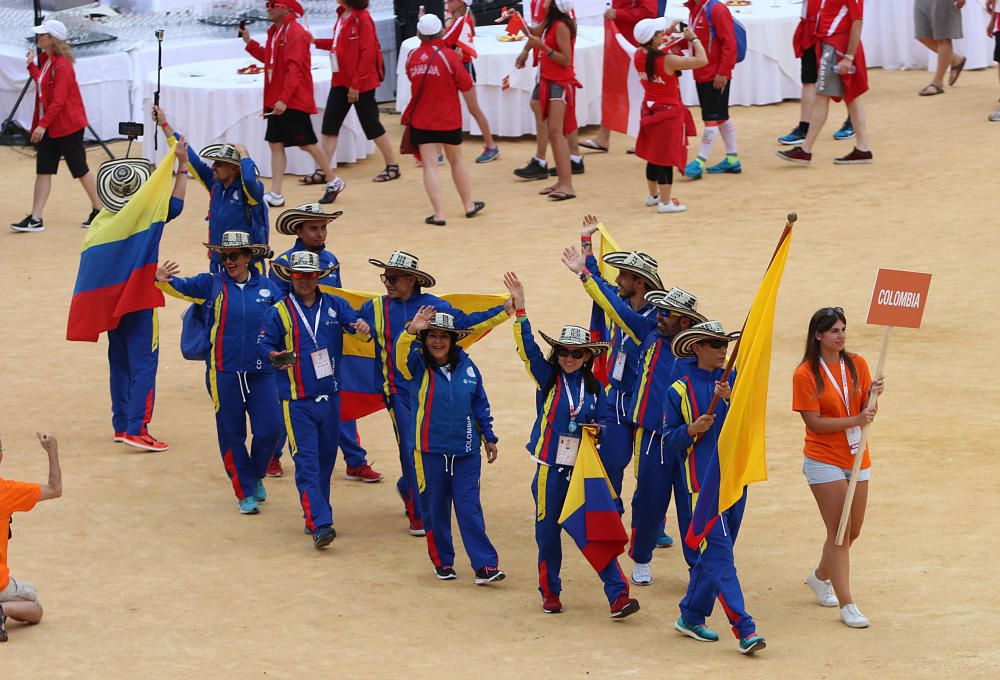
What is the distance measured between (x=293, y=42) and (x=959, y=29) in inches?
319

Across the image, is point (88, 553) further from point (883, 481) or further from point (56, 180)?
point (56, 180)

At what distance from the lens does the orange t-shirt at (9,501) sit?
6.94m

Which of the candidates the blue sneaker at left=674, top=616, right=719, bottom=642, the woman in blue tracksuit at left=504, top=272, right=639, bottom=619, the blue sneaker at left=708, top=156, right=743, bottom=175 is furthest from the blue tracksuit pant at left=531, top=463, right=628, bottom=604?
the blue sneaker at left=708, top=156, right=743, bottom=175

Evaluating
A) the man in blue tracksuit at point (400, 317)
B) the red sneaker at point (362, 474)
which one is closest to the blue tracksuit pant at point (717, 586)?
the man in blue tracksuit at point (400, 317)

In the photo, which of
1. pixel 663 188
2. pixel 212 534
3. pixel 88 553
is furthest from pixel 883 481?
pixel 663 188

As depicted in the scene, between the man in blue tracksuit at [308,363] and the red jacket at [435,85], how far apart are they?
6.03 meters

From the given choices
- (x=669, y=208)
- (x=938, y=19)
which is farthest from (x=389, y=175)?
(x=938, y=19)

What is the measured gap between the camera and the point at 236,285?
8.97 m

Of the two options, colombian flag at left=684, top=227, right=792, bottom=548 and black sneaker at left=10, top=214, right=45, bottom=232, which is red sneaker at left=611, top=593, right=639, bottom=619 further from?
black sneaker at left=10, top=214, right=45, bottom=232

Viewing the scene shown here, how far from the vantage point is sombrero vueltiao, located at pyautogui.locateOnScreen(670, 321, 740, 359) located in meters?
7.08

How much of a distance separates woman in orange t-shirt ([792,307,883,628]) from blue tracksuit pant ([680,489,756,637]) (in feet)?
1.62

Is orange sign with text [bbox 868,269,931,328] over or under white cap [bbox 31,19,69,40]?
over

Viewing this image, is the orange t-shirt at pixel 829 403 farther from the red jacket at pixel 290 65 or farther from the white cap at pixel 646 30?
the red jacket at pixel 290 65

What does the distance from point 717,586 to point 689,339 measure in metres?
1.14
